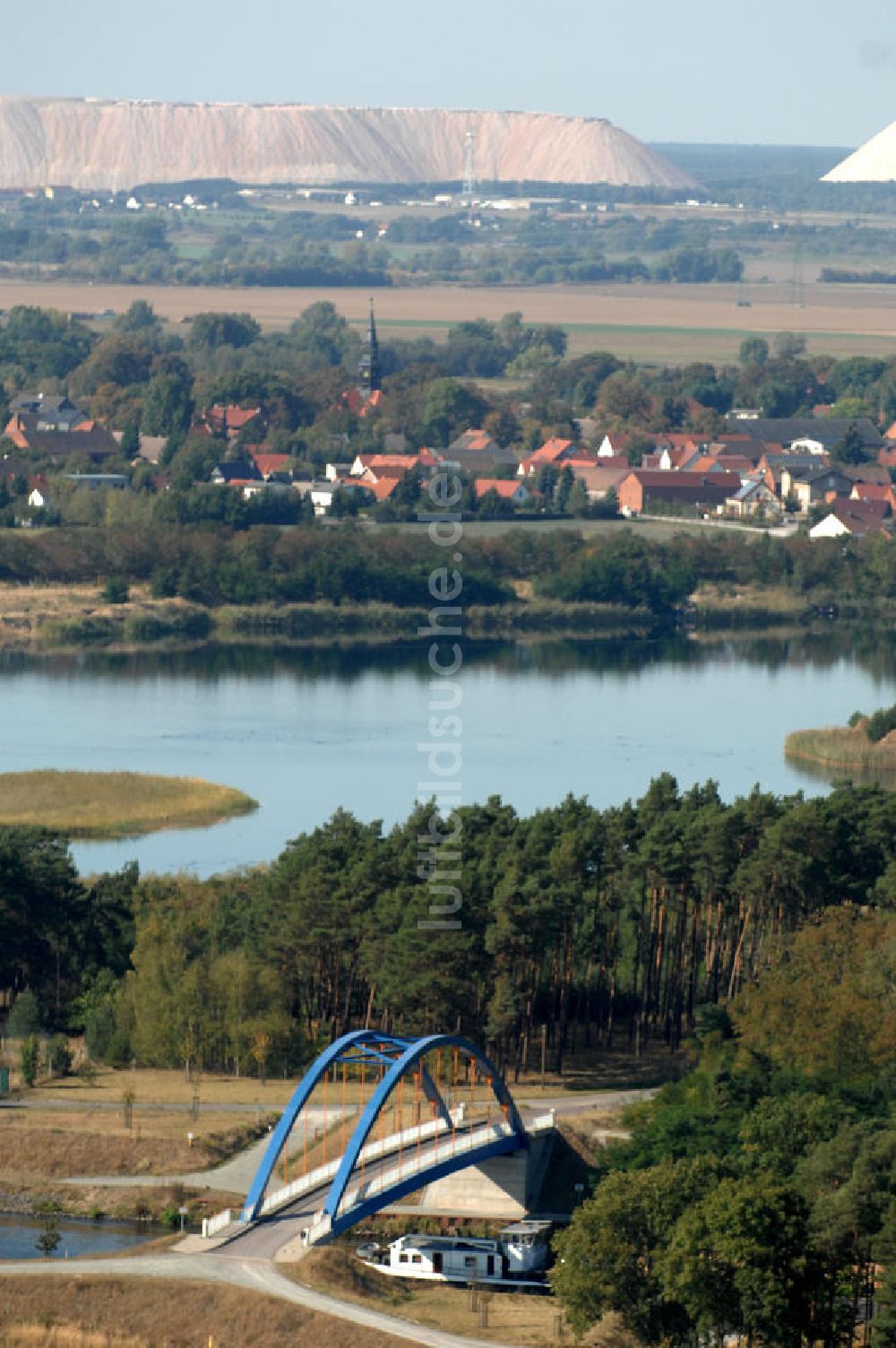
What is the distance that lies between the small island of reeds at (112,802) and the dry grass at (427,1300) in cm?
883

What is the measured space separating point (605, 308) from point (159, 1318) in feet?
202

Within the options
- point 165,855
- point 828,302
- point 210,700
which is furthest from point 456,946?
point 828,302

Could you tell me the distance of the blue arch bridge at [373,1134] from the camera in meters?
12.5

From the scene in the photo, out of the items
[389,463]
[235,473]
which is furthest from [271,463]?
[389,463]

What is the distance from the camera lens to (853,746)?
2522 centimetres

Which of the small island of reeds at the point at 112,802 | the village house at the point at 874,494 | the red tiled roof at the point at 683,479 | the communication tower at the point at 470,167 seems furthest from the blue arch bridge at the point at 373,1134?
the communication tower at the point at 470,167

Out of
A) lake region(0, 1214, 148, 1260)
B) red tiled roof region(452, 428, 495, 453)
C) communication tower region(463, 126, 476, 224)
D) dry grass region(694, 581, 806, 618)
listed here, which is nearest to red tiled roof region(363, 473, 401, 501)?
red tiled roof region(452, 428, 495, 453)

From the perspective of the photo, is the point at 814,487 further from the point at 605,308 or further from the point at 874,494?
the point at 605,308

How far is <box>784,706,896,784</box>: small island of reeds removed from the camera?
81.3 feet

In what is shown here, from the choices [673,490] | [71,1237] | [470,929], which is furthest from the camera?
[673,490]

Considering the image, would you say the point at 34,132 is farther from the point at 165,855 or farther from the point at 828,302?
the point at 165,855

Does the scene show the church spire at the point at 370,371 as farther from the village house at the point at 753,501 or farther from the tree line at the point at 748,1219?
the tree line at the point at 748,1219

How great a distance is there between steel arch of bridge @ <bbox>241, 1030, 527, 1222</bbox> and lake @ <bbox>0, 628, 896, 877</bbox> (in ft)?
21.3

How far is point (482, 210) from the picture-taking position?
103m
